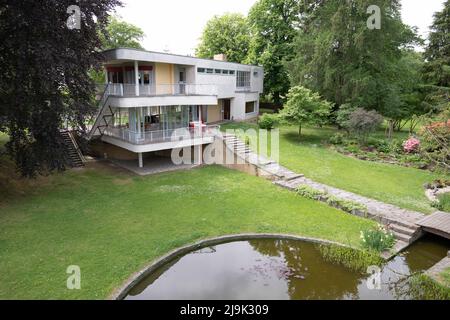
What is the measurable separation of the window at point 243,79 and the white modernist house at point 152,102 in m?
5.54

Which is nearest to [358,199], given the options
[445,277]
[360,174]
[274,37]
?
[360,174]

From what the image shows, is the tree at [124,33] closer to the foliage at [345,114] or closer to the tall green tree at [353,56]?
the tall green tree at [353,56]

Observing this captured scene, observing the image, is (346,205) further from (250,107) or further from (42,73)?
(250,107)

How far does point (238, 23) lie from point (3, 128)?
119 feet

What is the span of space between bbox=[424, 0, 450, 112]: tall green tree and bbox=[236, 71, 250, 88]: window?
1763cm

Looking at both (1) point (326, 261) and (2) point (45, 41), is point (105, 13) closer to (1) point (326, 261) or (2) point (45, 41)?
(2) point (45, 41)

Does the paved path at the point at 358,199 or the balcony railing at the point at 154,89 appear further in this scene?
the balcony railing at the point at 154,89

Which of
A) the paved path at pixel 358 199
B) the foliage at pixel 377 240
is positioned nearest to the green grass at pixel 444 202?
the paved path at pixel 358 199

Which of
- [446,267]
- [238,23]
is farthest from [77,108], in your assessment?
[238,23]

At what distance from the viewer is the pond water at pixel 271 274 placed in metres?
8.88

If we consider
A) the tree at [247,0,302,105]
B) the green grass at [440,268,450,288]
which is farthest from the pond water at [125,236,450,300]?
the tree at [247,0,302,105]

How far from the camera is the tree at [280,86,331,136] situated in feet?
79.4

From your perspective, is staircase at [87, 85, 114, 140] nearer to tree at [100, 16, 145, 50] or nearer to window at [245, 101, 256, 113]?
window at [245, 101, 256, 113]
